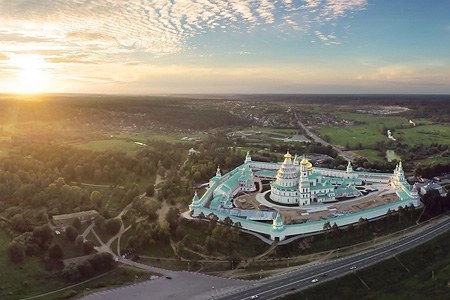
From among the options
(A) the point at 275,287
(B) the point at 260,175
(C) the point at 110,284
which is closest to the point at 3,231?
(C) the point at 110,284

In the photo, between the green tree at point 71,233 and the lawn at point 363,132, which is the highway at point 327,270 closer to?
the green tree at point 71,233

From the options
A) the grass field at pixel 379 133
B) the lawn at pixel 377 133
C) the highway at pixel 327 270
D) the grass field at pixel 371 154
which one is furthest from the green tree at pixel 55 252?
the grass field at pixel 379 133

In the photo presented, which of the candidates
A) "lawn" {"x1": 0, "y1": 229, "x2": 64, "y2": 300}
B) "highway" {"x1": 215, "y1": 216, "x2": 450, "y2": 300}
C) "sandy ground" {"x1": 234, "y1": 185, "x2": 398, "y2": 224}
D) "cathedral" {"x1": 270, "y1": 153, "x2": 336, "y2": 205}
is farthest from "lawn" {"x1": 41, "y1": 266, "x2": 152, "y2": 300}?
"cathedral" {"x1": 270, "y1": 153, "x2": 336, "y2": 205}

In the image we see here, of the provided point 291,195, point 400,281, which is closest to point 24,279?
point 291,195

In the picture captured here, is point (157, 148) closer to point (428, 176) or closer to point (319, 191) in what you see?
point (319, 191)

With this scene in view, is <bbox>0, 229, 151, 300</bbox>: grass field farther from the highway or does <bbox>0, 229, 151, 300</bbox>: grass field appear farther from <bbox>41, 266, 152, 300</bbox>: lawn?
the highway

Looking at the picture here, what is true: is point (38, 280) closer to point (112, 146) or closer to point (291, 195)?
point (291, 195)
